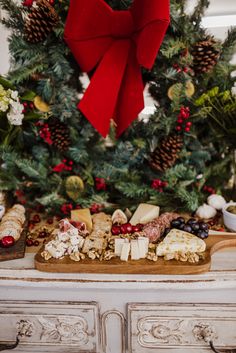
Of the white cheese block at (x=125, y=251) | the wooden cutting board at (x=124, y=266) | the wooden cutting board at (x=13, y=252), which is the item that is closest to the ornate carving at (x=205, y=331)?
the wooden cutting board at (x=124, y=266)

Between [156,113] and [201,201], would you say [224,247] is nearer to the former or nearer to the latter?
[201,201]

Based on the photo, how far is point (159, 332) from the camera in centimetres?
93

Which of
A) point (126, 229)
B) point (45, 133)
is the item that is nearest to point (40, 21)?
point (45, 133)

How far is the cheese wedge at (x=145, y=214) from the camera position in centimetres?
108

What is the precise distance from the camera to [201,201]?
1.20 metres

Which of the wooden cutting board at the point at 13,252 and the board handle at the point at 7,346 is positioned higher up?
the wooden cutting board at the point at 13,252

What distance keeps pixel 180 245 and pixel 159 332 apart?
24 centimetres

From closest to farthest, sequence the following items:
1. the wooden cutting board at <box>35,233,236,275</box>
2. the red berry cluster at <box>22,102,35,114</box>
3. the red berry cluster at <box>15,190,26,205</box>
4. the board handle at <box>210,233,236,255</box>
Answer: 1. the wooden cutting board at <box>35,233,236,275</box>
2. the board handle at <box>210,233,236,255</box>
3. the red berry cluster at <box>22,102,35,114</box>
4. the red berry cluster at <box>15,190,26,205</box>

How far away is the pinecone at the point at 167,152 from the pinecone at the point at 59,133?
286 millimetres

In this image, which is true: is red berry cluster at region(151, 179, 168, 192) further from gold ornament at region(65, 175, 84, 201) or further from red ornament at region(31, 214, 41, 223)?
red ornament at region(31, 214, 41, 223)

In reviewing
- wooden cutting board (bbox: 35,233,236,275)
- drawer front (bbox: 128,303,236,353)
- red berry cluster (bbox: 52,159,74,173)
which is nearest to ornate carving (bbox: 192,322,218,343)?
drawer front (bbox: 128,303,236,353)

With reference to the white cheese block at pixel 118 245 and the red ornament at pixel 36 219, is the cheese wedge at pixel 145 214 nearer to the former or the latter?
the white cheese block at pixel 118 245

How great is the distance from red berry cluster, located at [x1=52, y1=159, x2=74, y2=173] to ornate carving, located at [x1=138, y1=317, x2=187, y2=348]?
52 centimetres

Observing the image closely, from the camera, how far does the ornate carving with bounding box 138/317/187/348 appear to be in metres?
0.92
